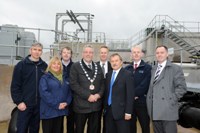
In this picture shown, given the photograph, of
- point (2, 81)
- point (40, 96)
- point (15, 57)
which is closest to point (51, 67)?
point (40, 96)

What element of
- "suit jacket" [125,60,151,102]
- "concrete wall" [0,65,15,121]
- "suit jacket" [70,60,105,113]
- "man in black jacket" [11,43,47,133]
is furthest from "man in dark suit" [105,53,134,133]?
"concrete wall" [0,65,15,121]

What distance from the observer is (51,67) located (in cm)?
416

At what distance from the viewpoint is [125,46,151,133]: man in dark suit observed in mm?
4355

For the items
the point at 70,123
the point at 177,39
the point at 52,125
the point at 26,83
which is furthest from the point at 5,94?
the point at 177,39

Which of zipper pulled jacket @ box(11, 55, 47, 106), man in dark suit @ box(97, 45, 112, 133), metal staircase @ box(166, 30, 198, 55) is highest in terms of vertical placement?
metal staircase @ box(166, 30, 198, 55)

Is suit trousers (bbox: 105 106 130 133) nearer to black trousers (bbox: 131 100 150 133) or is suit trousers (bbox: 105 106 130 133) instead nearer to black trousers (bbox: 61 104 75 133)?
black trousers (bbox: 131 100 150 133)

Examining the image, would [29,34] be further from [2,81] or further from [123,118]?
[123,118]

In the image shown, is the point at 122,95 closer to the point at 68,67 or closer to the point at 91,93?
the point at 91,93

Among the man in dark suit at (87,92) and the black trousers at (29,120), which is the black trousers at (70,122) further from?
the black trousers at (29,120)

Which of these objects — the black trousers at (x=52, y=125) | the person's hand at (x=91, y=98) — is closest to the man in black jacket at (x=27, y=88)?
the black trousers at (x=52, y=125)

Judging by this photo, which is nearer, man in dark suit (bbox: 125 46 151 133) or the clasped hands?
the clasped hands

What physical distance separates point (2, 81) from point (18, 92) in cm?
534

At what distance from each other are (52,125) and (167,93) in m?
1.75

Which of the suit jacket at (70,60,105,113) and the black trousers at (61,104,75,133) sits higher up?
the suit jacket at (70,60,105,113)
